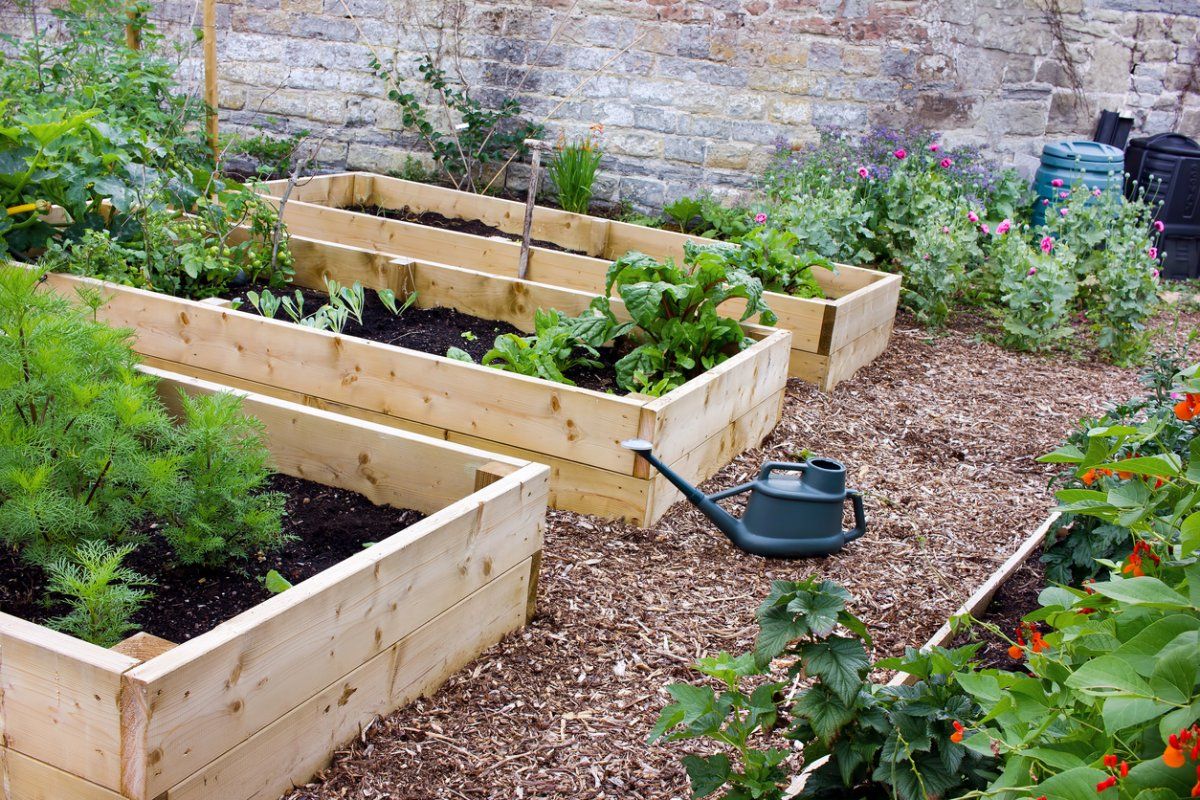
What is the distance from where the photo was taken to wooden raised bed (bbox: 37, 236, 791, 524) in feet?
10.8

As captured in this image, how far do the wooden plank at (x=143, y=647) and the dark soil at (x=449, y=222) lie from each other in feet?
13.6

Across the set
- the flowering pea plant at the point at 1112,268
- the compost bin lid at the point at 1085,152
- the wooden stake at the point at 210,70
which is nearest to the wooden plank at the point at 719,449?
the flowering pea plant at the point at 1112,268

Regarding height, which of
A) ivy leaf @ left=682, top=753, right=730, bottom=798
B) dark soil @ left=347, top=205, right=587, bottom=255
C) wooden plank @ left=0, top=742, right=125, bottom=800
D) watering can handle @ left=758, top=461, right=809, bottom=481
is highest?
dark soil @ left=347, top=205, right=587, bottom=255

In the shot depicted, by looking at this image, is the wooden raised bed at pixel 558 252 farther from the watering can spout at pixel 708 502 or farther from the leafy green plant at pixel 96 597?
the leafy green plant at pixel 96 597

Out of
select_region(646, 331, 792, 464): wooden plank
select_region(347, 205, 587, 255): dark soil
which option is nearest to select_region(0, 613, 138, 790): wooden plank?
select_region(646, 331, 792, 464): wooden plank

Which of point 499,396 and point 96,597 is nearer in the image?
point 96,597

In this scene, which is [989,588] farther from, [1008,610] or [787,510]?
[787,510]

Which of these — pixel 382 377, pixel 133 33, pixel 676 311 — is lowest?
pixel 382 377

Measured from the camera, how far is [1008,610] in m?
2.94

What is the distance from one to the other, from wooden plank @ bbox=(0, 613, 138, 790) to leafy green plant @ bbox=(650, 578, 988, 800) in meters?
0.87

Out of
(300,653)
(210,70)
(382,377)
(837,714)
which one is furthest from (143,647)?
(210,70)

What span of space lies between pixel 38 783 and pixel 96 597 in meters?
0.31

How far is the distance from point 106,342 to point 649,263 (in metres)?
1.92

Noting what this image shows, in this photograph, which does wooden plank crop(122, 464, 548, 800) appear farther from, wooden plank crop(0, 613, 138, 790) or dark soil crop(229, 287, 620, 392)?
dark soil crop(229, 287, 620, 392)
